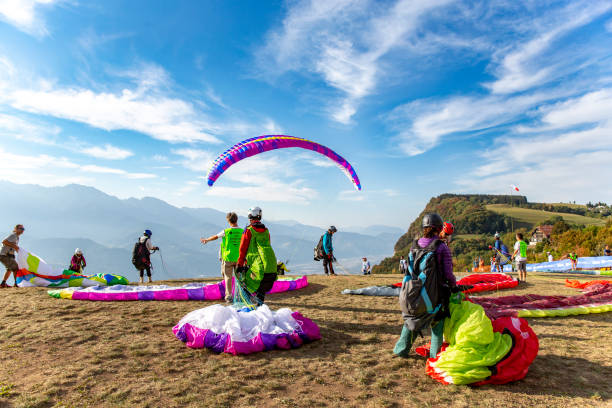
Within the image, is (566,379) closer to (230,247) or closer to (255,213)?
(255,213)

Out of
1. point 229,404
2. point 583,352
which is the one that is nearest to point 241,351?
point 229,404

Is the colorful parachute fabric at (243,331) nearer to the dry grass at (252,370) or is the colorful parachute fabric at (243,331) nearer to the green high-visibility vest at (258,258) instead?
the dry grass at (252,370)

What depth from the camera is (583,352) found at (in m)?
4.98

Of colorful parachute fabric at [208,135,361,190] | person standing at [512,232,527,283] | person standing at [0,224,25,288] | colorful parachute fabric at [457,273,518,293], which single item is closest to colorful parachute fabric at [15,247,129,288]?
person standing at [0,224,25,288]

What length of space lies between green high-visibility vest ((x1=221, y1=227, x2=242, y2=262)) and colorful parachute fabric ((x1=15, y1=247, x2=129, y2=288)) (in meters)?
5.40

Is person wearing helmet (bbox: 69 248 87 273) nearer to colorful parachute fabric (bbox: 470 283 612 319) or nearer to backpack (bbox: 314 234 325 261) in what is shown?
backpack (bbox: 314 234 325 261)

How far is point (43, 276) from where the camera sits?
387 inches

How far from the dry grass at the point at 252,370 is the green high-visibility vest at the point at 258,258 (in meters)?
1.52

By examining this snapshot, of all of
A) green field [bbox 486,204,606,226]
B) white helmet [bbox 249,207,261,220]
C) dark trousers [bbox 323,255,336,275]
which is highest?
→ green field [bbox 486,204,606,226]

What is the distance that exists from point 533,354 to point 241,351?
12.2 ft

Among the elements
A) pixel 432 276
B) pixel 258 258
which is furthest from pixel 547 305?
pixel 258 258

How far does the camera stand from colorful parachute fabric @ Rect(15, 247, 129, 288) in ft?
32.0

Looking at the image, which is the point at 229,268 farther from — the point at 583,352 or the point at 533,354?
the point at 583,352

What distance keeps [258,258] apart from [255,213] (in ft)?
2.83
